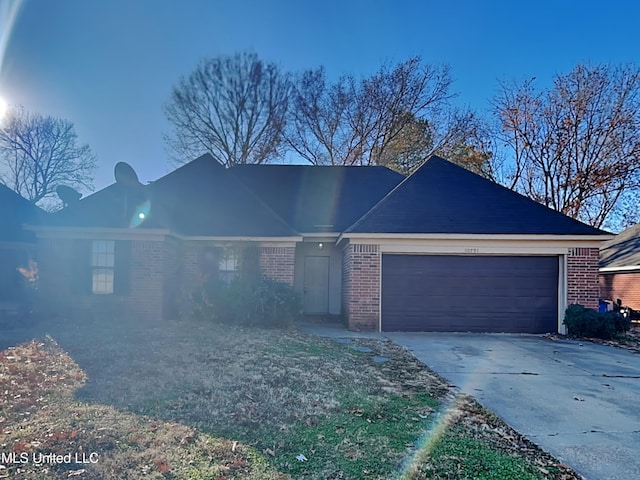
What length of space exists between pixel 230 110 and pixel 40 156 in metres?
13.4

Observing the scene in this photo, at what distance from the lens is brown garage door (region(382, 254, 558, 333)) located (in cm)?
1049

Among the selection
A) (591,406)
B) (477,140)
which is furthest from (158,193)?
(477,140)

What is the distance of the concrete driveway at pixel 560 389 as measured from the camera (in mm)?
3562

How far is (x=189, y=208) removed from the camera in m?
12.9

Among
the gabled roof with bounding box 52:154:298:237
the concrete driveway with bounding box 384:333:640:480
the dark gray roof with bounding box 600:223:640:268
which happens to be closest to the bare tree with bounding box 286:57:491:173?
the dark gray roof with bounding box 600:223:640:268

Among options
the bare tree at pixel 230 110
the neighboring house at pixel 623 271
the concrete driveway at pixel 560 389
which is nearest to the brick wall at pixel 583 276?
the concrete driveway at pixel 560 389

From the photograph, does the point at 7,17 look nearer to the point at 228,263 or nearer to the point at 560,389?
the point at 228,263

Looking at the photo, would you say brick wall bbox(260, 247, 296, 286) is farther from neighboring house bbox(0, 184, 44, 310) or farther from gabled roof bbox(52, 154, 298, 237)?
neighboring house bbox(0, 184, 44, 310)

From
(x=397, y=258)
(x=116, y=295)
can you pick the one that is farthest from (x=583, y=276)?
(x=116, y=295)

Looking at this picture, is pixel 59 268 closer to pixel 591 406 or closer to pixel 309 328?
pixel 309 328

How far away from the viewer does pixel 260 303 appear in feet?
33.2

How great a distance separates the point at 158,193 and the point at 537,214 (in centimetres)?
1175

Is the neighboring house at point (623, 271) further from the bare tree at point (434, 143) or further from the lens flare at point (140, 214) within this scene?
the lens flare at point (140, 214)

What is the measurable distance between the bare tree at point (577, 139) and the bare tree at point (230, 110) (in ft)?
45.4
